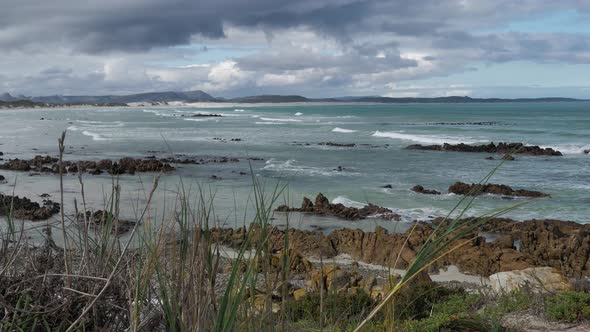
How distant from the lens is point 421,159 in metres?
30.8

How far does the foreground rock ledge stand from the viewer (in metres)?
11.4

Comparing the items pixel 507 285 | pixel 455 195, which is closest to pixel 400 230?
pixel 455 195

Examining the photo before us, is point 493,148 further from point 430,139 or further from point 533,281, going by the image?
point 533,281

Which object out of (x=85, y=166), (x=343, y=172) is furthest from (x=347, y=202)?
(x=85, y=166)

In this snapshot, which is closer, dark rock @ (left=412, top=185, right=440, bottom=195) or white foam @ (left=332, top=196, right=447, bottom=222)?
white foam @ (left=332, top=196, right=447, bottom=222)

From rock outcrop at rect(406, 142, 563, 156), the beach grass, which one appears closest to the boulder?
the beach grass

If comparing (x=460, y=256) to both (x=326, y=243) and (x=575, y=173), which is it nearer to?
(x=326, y=243)

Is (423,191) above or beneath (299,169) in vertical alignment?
beneath

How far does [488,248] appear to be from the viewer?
12.0 m

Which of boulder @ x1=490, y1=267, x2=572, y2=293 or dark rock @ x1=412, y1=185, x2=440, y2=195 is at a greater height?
boulder @ x1=490, y1=267, x2=572, y2=293

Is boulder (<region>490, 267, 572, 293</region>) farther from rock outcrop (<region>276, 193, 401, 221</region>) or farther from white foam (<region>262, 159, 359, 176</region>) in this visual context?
white foam (<region>262, 159, 359, 176</region>)

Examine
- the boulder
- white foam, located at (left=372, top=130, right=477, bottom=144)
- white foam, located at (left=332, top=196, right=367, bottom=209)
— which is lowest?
white foam, located at (left=332, top=196, right=367, bottom=209)

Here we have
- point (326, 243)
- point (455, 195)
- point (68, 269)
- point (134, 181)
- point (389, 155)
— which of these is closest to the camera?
point (68, 269)

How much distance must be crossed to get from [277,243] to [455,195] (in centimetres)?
946
